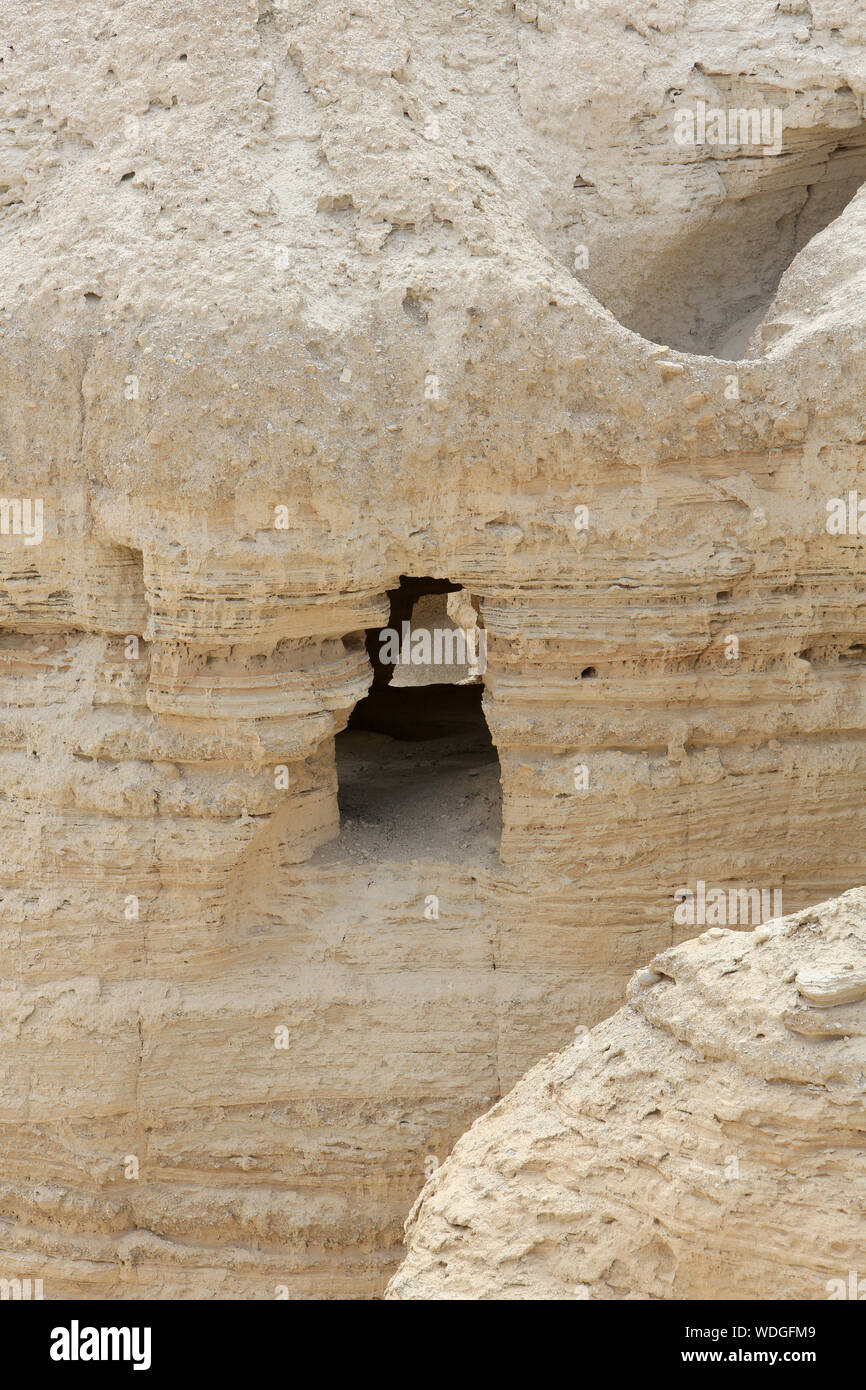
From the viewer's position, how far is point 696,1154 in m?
4.48

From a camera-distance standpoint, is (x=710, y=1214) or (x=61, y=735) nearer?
(x=710, y=1214)

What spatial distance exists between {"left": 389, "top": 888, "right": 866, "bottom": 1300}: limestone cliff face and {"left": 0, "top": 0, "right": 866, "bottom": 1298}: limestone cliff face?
1.97 meters

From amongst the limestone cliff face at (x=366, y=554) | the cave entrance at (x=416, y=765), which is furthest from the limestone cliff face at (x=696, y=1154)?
the cave entrance at (x=416, y=765)

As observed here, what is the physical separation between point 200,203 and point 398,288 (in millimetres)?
951

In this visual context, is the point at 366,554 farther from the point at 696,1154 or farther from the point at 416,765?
the point at 696,1154

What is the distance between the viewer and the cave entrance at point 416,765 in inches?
281

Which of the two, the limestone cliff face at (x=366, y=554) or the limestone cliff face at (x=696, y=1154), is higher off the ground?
the limestone cliff face at (x=366, y=554)

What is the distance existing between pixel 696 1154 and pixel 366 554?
302cm

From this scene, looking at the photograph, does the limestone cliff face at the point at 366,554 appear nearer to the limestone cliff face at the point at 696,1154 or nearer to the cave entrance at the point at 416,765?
the cave entrance at the point at 416,765

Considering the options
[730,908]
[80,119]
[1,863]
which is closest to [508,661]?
[730,908]

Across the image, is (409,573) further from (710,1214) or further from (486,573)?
(710,1214)

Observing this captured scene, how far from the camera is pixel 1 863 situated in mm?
6703

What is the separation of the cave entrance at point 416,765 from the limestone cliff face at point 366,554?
75 millimetres

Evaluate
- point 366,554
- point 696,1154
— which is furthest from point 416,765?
point 696,1154
